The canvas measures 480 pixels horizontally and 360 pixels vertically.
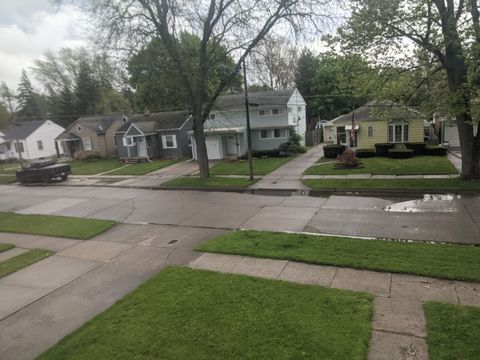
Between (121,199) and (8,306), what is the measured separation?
37.0ft

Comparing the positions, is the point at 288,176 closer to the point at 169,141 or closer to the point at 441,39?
the point at 441,39

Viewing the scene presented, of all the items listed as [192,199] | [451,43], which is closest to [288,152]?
[192,199]

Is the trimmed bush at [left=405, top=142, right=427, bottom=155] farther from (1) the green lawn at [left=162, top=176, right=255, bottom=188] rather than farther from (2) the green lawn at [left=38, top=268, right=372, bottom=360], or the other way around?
(2) the green lawn at [left=38, top=268, right=372, bottom=360]

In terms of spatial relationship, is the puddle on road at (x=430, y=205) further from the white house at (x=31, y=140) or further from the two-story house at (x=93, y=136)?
the white house at (x=31, y=140)

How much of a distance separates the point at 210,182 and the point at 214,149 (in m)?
11.0

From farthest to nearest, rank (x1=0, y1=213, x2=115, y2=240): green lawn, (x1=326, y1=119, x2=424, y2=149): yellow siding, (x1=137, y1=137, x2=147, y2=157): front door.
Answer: (x1=137, y1=137, x2=147, y2=157): front door → (x1=326, y1=119, x2=424, y2=149): yellow siding → (x1=0, y1=213, x2=115, y2=240): green lawn

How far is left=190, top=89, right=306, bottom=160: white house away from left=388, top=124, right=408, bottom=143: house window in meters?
8.00

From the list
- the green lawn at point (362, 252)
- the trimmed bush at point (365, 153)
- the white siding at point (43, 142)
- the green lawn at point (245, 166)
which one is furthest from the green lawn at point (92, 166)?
the green lawn at point (362, 252)

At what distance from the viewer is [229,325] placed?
19.1ft

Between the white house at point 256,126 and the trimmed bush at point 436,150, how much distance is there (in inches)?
435

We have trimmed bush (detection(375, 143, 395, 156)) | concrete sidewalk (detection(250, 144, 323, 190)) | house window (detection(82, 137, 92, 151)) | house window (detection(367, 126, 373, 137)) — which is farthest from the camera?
house window (detection(82, 137, 92, 151))

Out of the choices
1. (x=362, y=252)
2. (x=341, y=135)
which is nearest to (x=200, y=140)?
(x=362, y=252)

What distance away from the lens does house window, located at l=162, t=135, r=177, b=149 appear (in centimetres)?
3394

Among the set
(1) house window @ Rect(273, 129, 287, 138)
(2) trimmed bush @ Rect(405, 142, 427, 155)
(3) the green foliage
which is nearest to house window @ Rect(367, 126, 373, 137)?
(2) trimmed bush @ Rect(405, 142, 427, 155)
